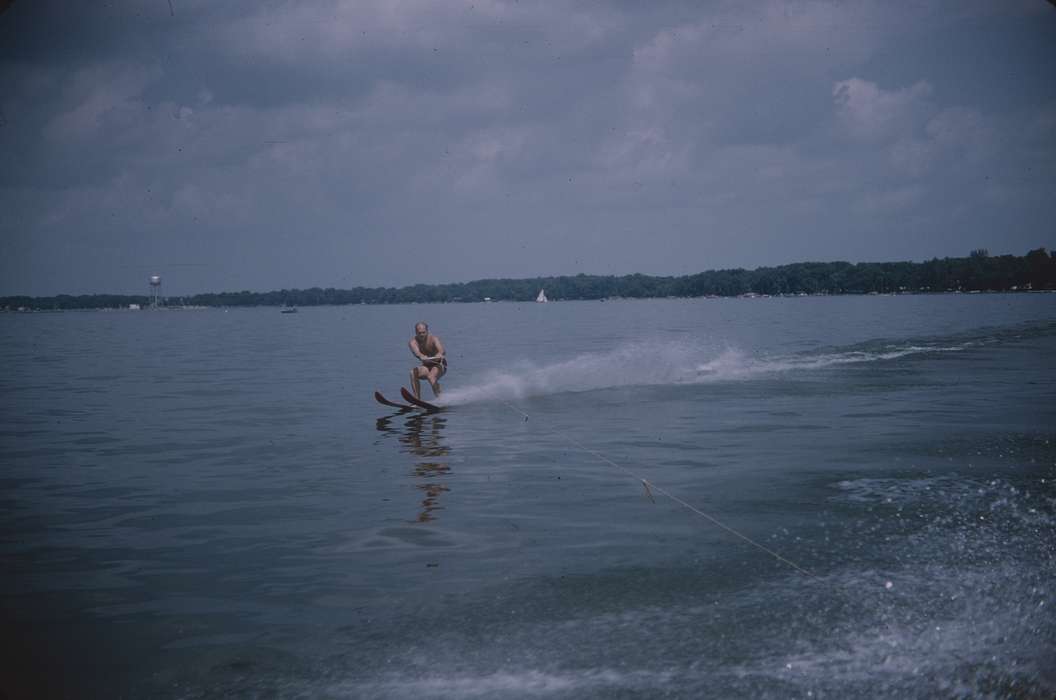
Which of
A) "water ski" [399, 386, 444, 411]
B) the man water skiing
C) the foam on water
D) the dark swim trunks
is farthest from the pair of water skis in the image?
the foam on water

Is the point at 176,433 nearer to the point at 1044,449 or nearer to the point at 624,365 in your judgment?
the point at 1044,449

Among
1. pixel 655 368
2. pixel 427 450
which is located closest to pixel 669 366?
pixel 655 368

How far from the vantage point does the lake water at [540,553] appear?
19.8 ft

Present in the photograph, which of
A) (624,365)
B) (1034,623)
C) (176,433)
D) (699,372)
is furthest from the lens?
(624,365)

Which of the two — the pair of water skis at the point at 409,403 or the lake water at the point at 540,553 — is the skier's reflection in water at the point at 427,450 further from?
the pair of water skis at the point at 409,403

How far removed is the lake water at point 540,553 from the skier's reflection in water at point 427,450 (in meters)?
0.08

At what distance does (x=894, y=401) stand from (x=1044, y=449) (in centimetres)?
674

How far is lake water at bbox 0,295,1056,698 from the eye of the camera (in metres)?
6.03

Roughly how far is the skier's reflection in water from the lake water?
8 centimetres

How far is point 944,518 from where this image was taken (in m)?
9.49

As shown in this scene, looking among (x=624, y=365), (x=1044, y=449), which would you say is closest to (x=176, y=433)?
(x=1044, y=449)

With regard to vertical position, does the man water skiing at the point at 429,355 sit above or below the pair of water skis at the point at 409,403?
above

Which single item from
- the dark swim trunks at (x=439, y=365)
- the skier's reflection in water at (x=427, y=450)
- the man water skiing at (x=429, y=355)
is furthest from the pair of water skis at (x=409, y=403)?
the dark swim trunks at (x=439, y=365)

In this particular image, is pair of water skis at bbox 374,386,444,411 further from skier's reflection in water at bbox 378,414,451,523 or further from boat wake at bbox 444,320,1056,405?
boat wake at bbox 444,320,1056,405
